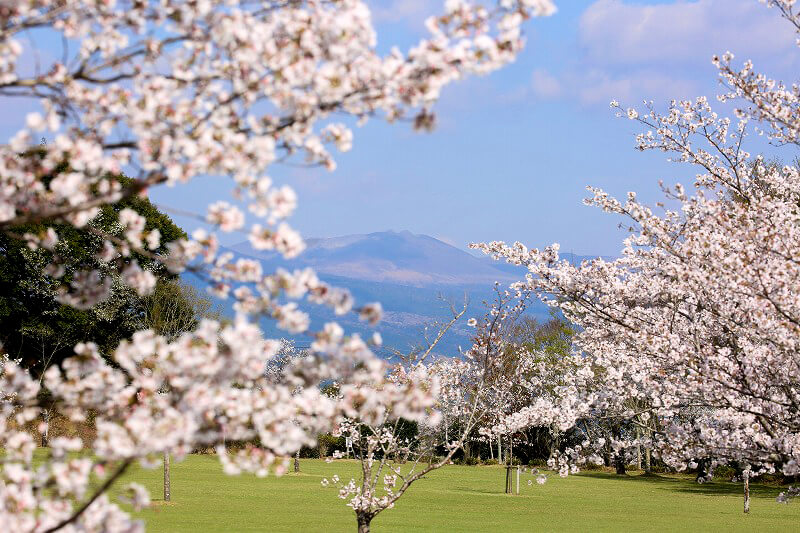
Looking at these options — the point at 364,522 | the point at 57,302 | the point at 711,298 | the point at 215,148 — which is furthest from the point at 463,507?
the point at 57,302

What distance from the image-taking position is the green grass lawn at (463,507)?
62.9ft

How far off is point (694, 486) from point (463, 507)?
1740cm

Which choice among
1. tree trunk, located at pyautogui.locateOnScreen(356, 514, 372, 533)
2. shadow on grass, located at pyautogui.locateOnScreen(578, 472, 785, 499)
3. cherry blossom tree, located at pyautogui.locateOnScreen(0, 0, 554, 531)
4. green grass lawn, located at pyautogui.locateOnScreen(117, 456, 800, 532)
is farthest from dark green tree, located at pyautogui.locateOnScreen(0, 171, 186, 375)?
cherry blossom tree, located at pyautogui.locateOnScreen(0, 0, 554, 531)

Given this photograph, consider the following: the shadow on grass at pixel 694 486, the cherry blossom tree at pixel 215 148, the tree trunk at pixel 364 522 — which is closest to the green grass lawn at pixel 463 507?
the shadow on grass at pixel 694 486

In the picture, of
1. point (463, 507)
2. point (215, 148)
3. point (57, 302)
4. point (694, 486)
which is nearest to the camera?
point (215, 148)

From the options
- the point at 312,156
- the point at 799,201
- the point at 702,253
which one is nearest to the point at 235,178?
the point at 312,156

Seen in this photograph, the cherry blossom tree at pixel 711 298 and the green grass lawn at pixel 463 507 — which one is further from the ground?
the cherry blossom tree at pixel 711 298

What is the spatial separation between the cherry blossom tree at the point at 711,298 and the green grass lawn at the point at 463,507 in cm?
865

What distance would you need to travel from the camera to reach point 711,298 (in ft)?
29.7

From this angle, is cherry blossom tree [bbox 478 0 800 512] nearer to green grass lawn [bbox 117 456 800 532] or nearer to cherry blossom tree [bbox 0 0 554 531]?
cherry blossom tree [bbox 0 0 554 531]

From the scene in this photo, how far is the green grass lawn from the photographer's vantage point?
19.2 meters

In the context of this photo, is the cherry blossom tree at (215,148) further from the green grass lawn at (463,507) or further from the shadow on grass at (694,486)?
the shadow on grass at (694,486)

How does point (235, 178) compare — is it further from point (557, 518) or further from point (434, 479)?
point (434, 479)

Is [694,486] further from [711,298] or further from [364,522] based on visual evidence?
[711,298]
